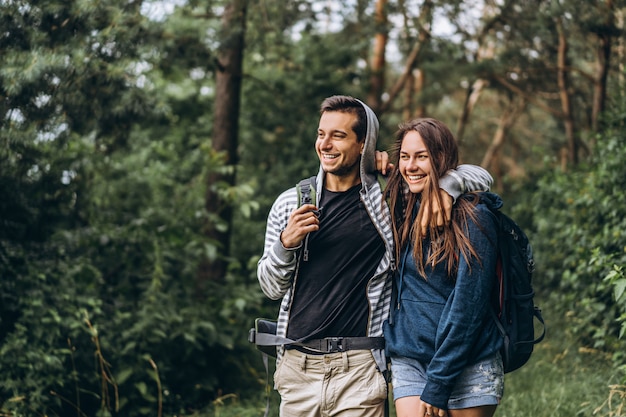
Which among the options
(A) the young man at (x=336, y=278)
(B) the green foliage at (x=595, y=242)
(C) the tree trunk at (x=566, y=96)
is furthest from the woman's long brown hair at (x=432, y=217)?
(C) the tree trunk at (x=566, y=96)

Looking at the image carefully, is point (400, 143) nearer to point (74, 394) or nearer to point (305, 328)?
point (305, 328)

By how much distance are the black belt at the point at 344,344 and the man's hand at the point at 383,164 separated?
88 cm

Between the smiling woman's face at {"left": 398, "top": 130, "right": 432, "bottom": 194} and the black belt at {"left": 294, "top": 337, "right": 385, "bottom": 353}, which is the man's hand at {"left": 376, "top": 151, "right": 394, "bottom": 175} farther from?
the black belt at {"left": 294, "top": 337, "right": 385, "bottom": 353}

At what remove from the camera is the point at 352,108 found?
12.6 ft

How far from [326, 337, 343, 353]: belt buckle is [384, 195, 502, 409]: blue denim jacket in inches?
13.2

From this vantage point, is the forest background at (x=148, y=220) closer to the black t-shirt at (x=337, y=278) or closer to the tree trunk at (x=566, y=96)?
the tree trunk at (x=566, y=96)

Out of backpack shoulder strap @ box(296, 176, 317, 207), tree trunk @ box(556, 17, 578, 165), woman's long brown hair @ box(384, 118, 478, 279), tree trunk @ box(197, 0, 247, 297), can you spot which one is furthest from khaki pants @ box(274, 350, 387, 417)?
tree trunk @ box(556, 17, 578, 165)

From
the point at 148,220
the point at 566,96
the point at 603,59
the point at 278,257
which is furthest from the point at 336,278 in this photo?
the point at 566,96

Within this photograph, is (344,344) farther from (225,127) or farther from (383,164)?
(225,127)

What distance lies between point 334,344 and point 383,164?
969 millimetres

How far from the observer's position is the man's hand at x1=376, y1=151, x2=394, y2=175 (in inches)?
152

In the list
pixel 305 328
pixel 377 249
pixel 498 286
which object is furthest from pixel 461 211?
pixel 305 328

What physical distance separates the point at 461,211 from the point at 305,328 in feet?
3.39

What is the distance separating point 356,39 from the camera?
1295cm
